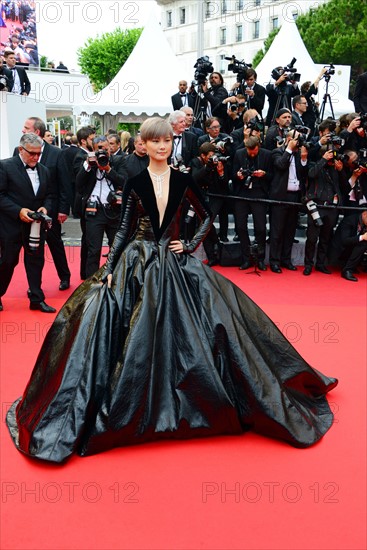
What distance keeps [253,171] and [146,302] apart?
4333 millimetres

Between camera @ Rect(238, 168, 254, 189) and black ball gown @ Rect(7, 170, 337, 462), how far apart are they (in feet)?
12.4

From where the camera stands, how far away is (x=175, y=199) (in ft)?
10.7

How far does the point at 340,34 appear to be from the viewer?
28.5m

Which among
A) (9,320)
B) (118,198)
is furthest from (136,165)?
(9,320)

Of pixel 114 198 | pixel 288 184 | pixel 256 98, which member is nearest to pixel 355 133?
pixel 288 184

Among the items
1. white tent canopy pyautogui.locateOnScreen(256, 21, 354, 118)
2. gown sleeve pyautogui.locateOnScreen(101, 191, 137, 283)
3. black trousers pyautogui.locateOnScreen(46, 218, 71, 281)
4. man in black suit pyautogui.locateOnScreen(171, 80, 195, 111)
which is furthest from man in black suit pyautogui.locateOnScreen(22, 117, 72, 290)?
white tent canopy pyautogui.locateOnScreen(256, 21, 354, 118)

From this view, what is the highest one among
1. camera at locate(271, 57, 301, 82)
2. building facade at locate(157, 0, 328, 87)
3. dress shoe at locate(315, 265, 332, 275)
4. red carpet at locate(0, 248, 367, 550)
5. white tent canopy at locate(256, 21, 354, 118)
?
building facade at locate(157, 0, 328, 87)

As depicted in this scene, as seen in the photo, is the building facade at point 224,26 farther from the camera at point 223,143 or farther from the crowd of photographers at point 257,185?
the camera at point 223,143

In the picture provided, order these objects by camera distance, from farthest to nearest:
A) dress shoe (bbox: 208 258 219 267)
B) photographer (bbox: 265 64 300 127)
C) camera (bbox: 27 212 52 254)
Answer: photographer (bbox: 265 64 300 127), dress shoe (bbox: 208 258 219 267), camera (bbox: 27 212 52 254)

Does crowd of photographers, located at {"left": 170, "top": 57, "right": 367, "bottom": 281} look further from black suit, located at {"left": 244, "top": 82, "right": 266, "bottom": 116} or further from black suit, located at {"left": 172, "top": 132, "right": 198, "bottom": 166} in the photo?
black suit, located at {"left": 244, "top": 82, "right": 266, "bottom": 116}

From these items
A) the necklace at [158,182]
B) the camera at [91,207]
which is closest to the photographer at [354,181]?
the camera at [91,207]

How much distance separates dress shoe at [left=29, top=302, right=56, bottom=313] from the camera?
5.43 meters

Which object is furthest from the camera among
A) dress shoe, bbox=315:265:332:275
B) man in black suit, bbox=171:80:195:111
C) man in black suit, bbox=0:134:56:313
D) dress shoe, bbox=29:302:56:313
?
man in black suit, bbox=171:80:195:111

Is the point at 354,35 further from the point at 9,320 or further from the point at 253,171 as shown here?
the point at 9,320
